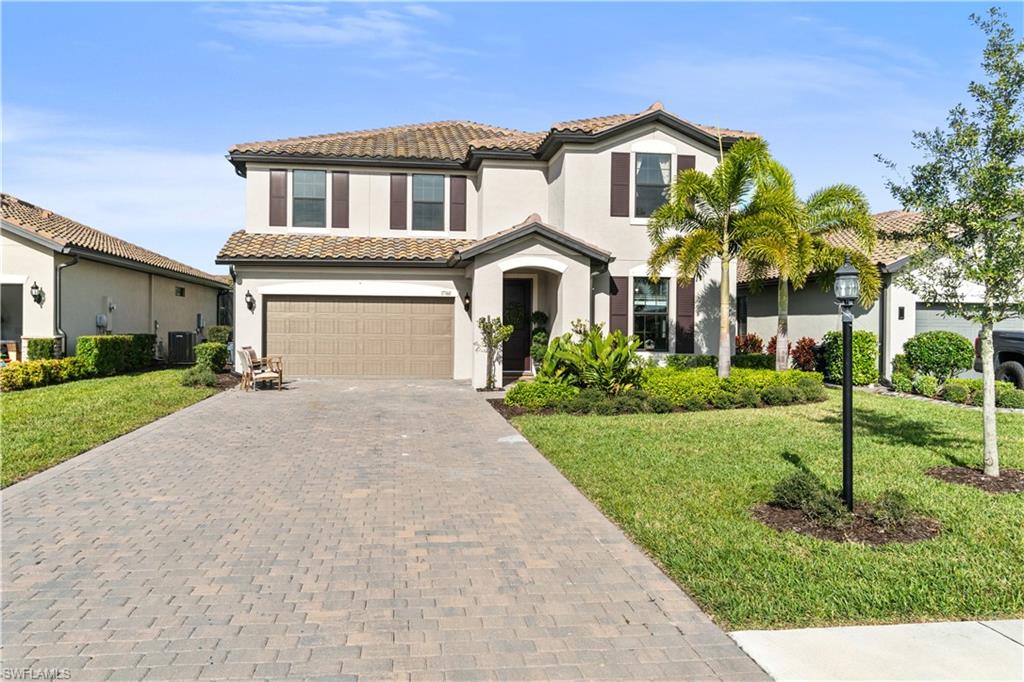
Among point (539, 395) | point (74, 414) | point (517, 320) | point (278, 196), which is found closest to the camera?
point (74, 414)

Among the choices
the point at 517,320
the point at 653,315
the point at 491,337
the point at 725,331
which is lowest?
the point at 491,337

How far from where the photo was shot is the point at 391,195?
20219mm

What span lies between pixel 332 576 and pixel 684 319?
14.6 m

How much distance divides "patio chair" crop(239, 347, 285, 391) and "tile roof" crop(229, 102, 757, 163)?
5.98 m

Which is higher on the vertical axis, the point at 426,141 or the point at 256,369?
the point at 426,141

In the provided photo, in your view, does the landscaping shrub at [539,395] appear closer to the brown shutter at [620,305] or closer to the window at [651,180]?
the brown shutter at [620,305]

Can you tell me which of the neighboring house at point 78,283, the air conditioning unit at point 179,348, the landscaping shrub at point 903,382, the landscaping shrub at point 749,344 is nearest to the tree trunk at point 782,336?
the landscaping shrub at point 903,382

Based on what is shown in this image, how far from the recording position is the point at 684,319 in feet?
59.9

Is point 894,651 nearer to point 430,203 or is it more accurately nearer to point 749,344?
point 430,203

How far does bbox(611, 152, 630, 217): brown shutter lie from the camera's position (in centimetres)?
1792

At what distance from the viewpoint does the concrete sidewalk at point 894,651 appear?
3.72 metres

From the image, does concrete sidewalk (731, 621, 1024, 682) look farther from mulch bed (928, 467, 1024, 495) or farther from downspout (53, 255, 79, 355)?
downspout (53, 255, 79, 355)

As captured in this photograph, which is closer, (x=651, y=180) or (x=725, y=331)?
(x=725, y=331)

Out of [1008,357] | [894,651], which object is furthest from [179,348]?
A: [894,651]
